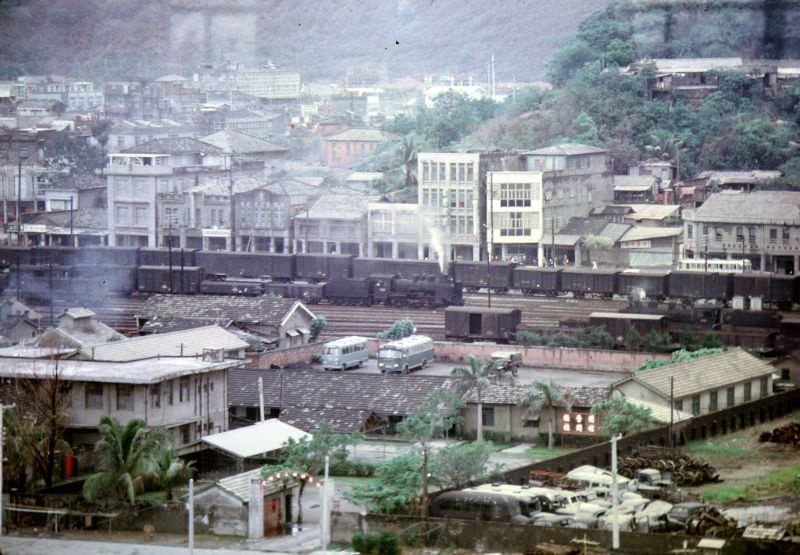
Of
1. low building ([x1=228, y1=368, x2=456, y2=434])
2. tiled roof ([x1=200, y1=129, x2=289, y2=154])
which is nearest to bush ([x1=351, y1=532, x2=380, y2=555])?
low building ([x1=228, y1=368, x2=456, y2=434])

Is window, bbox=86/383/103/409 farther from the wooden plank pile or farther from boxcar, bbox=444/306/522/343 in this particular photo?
boxcar, bbox=444/306/522/343

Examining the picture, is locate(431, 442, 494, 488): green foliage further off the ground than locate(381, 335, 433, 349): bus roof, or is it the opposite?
locate(381, 335, 433, 349): bus roof

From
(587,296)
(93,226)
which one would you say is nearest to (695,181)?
(587,296)

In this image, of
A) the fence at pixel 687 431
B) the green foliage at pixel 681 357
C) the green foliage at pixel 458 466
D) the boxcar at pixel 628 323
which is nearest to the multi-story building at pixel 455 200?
the boxcar at pixel 628 323

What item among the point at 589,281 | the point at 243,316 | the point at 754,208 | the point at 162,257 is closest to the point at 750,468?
the point at 243,316

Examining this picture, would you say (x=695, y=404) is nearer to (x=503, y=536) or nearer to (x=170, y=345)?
(x=170, y=345)

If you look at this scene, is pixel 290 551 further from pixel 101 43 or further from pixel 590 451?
pixel 101 43
